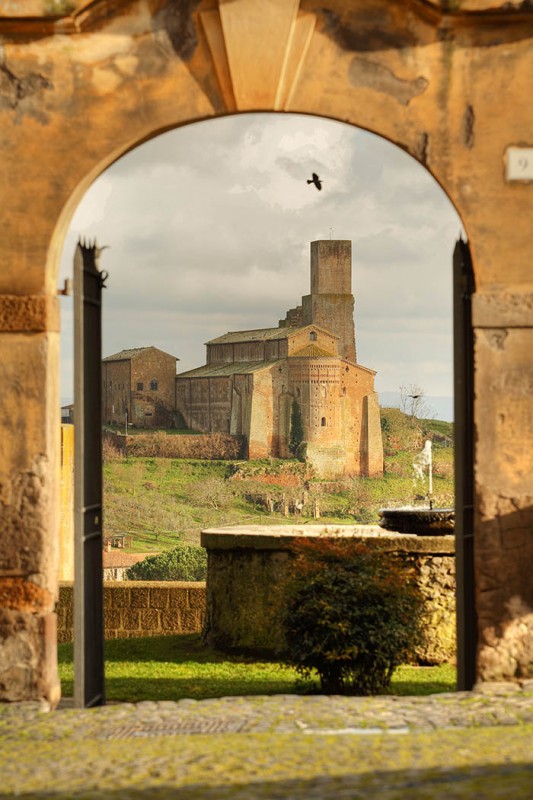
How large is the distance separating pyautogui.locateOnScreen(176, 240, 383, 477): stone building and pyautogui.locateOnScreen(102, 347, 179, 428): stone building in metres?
1.05

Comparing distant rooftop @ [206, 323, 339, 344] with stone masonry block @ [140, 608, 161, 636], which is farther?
distant rooftop @ [206, 323, 339, 344]

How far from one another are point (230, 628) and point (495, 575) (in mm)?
3784

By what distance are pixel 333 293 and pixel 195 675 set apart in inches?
2684

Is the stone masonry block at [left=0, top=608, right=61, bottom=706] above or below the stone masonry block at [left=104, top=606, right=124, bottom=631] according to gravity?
above

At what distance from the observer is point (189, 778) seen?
4719 millimetres

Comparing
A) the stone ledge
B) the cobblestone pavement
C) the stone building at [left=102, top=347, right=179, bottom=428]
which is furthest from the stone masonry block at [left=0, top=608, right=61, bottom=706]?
the stone building at [left=102, top=347, right=179, bottom=428]

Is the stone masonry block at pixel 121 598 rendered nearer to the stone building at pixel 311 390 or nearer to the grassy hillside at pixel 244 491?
the grassy hillside at pixel 244 491

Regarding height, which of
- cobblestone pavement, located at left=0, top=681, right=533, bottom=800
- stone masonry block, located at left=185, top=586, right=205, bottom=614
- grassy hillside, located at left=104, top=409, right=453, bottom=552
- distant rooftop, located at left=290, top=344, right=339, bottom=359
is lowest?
grassy hillside, located at left=104, top=409, right=453, bottom=552

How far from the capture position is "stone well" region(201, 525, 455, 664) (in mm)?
9148

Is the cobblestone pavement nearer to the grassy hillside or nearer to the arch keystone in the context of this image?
the arch keystone

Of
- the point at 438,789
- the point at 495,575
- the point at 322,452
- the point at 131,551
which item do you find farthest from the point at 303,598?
the point at 322,452

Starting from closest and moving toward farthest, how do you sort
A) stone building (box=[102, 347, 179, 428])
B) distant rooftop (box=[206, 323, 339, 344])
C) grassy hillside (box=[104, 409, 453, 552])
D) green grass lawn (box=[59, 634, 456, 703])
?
green grass lawn (box=[59, 634, 456, 703]) → grassy hillside (box=[104, 409, 453, 552]) → distant rooftop (box=[206, 323, 339, 344]) → stone building (box=[102, 347, 179, 428])

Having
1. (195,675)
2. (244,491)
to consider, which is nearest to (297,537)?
(195,675)

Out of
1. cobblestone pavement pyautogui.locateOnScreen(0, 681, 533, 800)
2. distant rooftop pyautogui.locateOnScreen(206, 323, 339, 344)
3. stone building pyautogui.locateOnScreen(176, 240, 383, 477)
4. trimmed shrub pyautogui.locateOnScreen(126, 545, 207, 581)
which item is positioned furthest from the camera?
distant rooftop pyautogui.locateOnScreen(206, 323, 339, 344)
